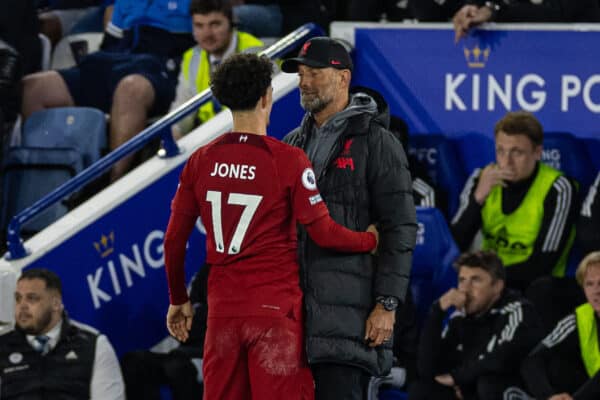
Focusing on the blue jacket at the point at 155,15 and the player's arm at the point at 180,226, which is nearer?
the player's arm at the point at 180,226

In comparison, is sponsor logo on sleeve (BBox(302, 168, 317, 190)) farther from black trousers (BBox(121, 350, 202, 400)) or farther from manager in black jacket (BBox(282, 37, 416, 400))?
black trousers (BBox(121, 350, 202, 400))

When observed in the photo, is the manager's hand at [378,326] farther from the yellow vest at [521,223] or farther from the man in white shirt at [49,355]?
the yellow vest at [521,223]

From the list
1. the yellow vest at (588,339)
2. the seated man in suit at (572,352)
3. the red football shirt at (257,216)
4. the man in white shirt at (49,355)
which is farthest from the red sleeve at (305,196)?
the man in white shirt at (49,355)

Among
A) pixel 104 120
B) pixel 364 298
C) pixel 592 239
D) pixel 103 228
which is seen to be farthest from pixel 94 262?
→ pixel 364 298

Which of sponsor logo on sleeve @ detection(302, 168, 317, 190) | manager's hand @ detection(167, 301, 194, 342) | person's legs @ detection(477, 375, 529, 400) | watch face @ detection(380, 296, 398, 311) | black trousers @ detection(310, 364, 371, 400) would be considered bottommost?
person's legs @ detection(477, 375, 529, 400)

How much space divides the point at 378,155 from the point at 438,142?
3342 mm

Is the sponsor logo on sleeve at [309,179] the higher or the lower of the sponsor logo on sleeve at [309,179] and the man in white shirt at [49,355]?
the higher

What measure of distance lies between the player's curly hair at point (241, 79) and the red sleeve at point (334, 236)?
49 cm

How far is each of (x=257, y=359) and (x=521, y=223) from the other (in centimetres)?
323

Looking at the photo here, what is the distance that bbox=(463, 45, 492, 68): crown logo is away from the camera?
26.7 ft

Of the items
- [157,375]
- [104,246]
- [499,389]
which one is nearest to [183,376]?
[157,375]

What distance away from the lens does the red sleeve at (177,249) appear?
4930mm

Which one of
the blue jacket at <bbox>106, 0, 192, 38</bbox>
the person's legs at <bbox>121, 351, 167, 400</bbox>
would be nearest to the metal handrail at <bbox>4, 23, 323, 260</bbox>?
the person's legs at <bbox>121, 351, 167, 400</bbox>

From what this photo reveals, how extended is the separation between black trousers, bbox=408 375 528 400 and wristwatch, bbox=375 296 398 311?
7.99ft
